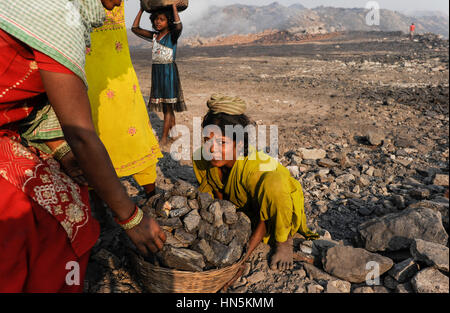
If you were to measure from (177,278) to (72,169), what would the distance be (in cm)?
84

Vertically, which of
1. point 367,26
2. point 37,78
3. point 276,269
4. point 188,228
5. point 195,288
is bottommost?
point 276,269

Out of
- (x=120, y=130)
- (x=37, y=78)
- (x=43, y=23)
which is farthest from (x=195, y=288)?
(x=43, y=23)

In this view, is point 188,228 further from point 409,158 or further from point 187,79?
point 187,79

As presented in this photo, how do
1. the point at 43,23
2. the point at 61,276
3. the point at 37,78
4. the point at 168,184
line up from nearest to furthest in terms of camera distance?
the point at 43,23, the point at 37,78, the point at 61,276, the point at 168,184

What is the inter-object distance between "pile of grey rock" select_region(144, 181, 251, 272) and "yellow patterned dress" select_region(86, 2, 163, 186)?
0.38 m

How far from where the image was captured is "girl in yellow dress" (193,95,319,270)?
223 cm

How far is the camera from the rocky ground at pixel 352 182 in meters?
2.08

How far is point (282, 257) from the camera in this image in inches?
Answer: 89.6

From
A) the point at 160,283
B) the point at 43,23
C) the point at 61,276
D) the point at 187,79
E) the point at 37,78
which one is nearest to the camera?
the point at 43,23

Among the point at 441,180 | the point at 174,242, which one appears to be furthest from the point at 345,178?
the point at 174,242

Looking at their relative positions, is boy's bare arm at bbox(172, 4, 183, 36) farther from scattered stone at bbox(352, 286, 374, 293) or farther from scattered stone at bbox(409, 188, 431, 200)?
scattered stone at bbox(352, 286, 374, 293)

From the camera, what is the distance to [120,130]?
2215mm

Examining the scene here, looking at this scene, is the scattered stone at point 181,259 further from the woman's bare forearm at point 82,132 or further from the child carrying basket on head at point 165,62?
the child carrying basket on head at point 165,62

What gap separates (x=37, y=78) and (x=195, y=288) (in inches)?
54.8
